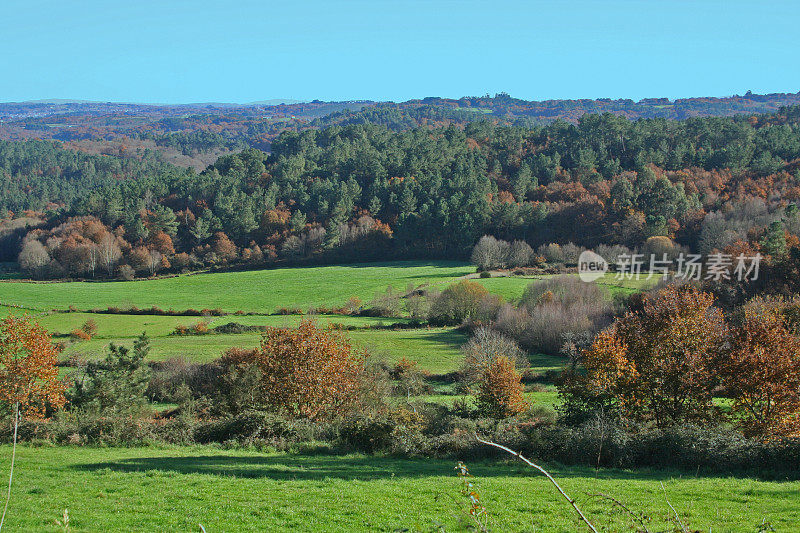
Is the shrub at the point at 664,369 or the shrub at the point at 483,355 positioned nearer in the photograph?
the shrub at the point at 664,369

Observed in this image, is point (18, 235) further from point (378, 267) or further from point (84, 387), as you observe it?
point (84, 387)

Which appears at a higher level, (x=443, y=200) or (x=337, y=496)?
(x=443, y=200)

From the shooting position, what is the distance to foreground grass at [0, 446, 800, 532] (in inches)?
418

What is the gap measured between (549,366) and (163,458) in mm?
32297

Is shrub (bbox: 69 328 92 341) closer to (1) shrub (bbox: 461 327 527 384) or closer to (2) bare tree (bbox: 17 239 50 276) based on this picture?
(1) shrub (bbox: 461 327 527 384)

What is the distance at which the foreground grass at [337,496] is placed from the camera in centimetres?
1061

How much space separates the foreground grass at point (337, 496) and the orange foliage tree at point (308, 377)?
7.71 meters

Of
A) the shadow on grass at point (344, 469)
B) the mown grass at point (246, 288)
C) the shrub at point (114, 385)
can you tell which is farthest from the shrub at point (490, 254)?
the shadow on grass at point (344, 469)

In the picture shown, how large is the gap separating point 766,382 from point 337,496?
1762 cm

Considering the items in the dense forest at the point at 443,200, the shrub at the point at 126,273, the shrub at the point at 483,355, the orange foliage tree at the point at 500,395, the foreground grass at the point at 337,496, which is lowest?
the shrub at the point at 126,273

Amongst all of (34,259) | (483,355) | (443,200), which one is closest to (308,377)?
(483,355)

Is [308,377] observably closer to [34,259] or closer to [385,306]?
[385,306]

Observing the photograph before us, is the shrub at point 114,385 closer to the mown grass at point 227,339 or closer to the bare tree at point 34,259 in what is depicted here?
the mown grass at point 227,339

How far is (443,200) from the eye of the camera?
9544 centimetres
